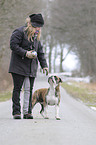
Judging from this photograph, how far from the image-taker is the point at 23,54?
6.23 metres

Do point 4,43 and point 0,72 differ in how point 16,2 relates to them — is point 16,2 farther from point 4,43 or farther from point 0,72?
point 0,72

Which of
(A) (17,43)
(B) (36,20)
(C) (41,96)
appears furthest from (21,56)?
(C) (41,96)

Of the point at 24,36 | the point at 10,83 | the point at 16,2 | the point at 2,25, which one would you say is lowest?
the point at 10,83

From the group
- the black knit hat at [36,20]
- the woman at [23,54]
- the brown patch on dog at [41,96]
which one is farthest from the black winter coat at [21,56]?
the brown patch on dog at [41,96]

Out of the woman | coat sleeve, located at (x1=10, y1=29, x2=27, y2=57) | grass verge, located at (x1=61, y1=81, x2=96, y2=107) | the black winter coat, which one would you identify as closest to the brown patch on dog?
the woman

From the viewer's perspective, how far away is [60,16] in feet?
87.3

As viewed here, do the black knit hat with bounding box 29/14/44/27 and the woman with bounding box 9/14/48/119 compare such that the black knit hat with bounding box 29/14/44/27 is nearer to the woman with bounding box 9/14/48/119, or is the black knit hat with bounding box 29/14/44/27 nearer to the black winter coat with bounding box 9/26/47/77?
the woman with bounding box 9/14/48/119

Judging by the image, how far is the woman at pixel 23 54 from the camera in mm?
6320

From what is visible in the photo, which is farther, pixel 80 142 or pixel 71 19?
pixel 71 19

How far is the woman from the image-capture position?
6.32m

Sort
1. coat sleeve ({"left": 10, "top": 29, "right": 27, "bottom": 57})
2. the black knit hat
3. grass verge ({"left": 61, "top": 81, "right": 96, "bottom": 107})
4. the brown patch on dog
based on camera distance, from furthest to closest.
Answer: grass verge ({"left": 61, "top": 81, "right": 96, "bottom": 107}) → the brown patch on dog → the black knit hat → coat sleeve ({"left": 10, "top": 29, "right": 27, "bottom": 57})

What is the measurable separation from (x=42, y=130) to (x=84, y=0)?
19.9 meters

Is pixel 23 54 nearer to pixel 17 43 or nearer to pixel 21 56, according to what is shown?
pixel 21 56

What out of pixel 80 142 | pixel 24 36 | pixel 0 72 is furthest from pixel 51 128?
pixel 0 72
